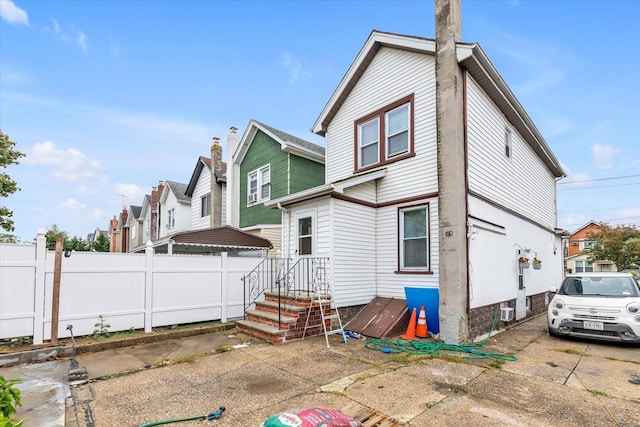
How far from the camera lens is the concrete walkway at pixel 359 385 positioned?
3.86 meters

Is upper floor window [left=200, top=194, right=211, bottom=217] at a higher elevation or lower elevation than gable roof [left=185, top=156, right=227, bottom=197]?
lower

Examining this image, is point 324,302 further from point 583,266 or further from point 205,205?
point 583,266

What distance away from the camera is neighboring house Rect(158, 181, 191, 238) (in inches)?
822

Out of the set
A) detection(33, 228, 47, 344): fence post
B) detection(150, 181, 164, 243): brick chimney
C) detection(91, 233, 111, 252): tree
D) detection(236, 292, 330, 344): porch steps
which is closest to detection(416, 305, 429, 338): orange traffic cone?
detection(236, 292, 330, 344): porch steps

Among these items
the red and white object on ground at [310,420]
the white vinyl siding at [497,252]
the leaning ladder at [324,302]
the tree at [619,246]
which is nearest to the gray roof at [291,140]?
the leaning ladder at [324,302]

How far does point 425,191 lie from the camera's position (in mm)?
8328

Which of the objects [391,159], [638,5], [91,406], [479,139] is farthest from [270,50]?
[91,406]

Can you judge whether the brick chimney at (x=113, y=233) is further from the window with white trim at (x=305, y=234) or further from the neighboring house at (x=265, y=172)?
the window with white trim at (x=305, y=234)

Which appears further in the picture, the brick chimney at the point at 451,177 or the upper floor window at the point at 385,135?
the upper floor window at the point at 385,135

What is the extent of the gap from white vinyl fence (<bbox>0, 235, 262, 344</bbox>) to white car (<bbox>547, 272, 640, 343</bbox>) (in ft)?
25.9

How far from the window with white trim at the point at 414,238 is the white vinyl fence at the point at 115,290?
4.25 meters

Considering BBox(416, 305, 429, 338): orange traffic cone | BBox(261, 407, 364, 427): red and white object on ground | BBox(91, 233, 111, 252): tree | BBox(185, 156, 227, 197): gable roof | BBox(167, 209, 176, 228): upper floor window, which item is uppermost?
BBox(185, 156, 227, 197): gable roof

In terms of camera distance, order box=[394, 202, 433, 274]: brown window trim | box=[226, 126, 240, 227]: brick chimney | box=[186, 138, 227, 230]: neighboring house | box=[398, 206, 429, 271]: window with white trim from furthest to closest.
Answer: box=[186, 138, 227, 230]: neighboring house → box=[226, 126, 240, 227]: brick chimney → box=[398, 206, 429, 271]: window with white trim → box=[394, 202, 433, 274]: brown window trim

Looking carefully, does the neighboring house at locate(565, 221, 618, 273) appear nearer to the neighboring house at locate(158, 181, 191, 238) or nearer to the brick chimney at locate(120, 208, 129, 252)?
the neighboring house at locate(158, 181, 191, 238)
